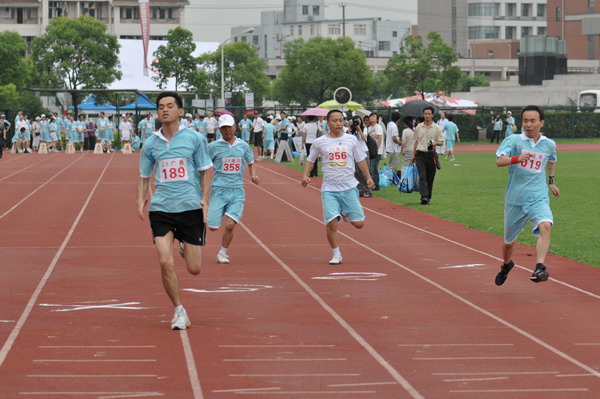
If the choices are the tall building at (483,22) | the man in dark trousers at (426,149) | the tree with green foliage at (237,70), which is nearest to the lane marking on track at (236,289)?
the man in dark trousers at (426,149)

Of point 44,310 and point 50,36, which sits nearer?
point 44,310

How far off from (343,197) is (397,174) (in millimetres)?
15201

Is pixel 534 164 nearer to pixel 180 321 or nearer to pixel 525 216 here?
pixel 525 216

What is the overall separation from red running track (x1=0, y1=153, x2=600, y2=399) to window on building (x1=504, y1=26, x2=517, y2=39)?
5734 inches

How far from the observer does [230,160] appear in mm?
14406

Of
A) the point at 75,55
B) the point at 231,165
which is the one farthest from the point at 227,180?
the point at 75,55

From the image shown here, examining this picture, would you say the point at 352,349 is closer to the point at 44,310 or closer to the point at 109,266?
the point at 44,310

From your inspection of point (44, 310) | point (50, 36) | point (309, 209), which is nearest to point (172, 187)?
point (44, 310)

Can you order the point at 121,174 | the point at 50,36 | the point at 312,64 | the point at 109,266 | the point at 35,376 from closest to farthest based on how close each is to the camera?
1. the point at 35,376
2. the point at 109,266
3. the point at 121,174
4. the point at 50,36
5. the point at 312,64

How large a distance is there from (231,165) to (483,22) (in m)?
148

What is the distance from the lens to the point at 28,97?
8062 centimetres

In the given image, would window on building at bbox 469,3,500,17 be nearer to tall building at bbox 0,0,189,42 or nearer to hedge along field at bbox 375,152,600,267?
tall building at bbox 0,0,189,42

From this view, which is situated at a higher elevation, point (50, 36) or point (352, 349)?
point (50, 36)

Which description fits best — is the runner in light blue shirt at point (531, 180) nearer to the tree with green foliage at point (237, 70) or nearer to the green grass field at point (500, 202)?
the green grass field at point (500, 202)
